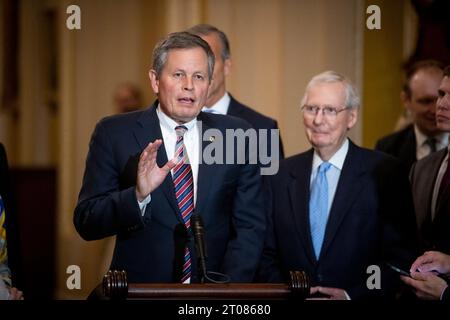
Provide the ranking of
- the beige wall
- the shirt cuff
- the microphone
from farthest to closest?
the beige wall < the shirt cuff < the microphone

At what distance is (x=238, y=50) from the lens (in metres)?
4.11

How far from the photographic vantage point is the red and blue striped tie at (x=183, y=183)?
2932mm

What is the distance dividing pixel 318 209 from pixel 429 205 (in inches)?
17.0

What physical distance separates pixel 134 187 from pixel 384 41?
166 cm

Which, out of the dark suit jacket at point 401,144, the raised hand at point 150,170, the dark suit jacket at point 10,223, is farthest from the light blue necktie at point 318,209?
the dark suit jacket at point 10,223

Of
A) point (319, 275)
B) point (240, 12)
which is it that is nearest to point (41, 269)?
point (240, 12)

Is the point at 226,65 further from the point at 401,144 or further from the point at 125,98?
the point at 125,98

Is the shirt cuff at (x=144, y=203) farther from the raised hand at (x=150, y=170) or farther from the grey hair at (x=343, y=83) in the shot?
the grey hair at (x=343, y=83)

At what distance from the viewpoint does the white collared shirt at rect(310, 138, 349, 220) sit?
3219 millimetres

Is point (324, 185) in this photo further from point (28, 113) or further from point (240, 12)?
point (28, 113)

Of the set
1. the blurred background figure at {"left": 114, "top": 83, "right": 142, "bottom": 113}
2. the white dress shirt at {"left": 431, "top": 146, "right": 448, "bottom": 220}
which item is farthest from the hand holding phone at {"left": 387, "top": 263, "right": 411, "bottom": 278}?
the blurred background figure at {"left": 114, "top": 83, "right": 142, "bottom": 113}

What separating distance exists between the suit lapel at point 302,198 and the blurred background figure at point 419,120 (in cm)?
68

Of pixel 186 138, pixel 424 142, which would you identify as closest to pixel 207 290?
pixel 186 138

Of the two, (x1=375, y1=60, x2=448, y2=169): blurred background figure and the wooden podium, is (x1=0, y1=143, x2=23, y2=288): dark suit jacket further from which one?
(x1=375, y1=60, x2=448, y2=169): blurred background figure
